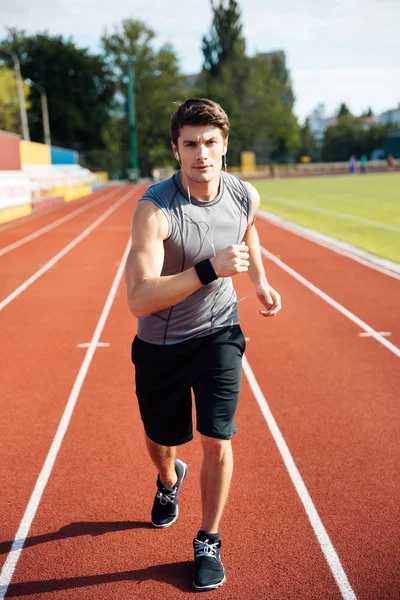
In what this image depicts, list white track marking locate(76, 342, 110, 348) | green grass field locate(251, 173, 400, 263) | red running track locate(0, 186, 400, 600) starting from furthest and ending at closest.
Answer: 1. green grass field locate(251, 173, 400, 263)
2. white track marking locate(76, 342, 110, 348)
3. red running track locate(0, 186, 400, 600)

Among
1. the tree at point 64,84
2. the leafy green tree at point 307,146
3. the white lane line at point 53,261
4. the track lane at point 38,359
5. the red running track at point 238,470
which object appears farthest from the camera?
the leafy green tree at point 307,146

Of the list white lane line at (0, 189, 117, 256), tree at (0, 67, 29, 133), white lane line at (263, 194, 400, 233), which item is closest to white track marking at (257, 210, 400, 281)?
white lane line at (263, 194, 400, 233)

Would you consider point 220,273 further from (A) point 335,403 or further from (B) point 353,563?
(A) point 335,403

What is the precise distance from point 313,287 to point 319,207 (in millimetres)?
16638

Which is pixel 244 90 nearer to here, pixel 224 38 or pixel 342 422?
pixel 224 38

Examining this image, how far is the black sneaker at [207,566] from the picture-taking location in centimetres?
323

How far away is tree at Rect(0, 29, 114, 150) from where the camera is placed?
235 feet

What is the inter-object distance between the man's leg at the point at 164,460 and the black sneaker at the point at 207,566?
486 millimetres

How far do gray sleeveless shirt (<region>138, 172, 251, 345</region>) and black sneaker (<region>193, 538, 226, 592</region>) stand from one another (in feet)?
3.26

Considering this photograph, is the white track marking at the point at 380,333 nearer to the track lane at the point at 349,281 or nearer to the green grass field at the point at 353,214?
the track lane at the point at 349,281

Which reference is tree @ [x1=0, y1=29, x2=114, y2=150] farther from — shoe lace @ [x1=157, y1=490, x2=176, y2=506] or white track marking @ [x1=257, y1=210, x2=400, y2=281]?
shoe lace @ [x1=157, y1=490, x2=176, y2=506]

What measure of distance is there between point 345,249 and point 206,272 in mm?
12446

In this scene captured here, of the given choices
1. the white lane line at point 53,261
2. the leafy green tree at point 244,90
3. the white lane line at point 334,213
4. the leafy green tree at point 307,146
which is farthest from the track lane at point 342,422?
the leafy green tree at point 307,146

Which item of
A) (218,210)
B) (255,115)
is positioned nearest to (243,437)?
(218,210)
